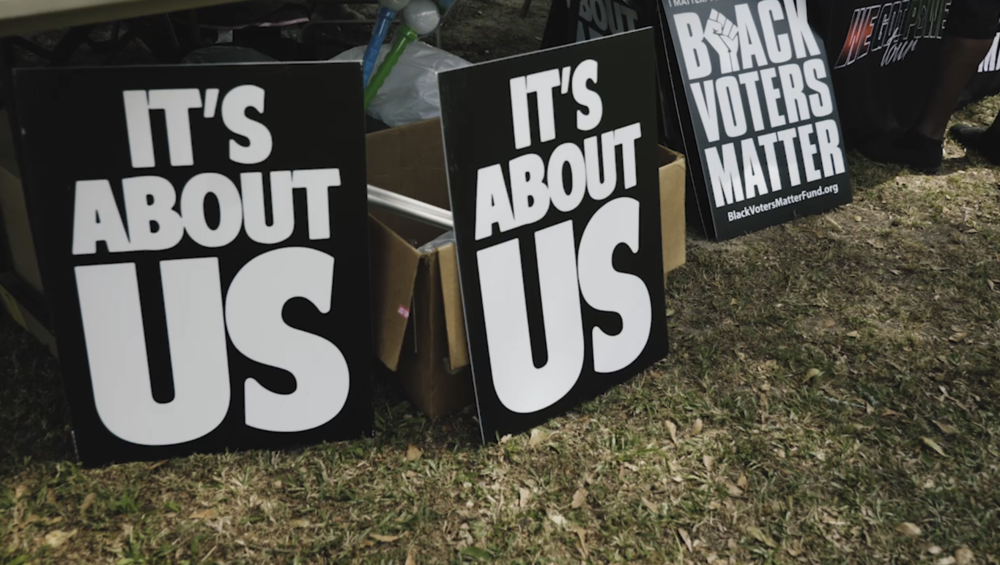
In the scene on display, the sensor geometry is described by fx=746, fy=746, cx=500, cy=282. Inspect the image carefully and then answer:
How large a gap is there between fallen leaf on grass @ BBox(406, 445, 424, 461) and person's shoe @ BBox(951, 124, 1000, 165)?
293cm

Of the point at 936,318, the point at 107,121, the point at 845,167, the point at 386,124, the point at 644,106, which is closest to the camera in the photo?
the point at 107,121

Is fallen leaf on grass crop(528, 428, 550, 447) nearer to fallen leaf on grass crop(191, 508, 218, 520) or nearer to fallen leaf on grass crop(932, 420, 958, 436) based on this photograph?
fallen leaf on grass crop(191, 508, 218, 520)

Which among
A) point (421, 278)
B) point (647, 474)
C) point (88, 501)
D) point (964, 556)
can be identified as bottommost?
point (964, 556)

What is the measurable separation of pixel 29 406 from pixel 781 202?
229cm

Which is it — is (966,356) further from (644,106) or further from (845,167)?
(644,106)

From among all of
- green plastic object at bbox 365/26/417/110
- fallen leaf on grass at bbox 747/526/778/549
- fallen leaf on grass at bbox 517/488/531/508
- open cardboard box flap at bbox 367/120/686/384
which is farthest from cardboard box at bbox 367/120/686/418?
fallen leaf on grass at bbox 747/526/778/549

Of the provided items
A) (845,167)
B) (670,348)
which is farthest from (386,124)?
(845,167)

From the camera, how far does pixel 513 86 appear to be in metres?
→ 1.48

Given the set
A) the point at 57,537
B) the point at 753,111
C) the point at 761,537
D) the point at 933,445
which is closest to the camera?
the point at 57,537

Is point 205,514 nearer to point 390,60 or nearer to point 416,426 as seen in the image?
point 416,426

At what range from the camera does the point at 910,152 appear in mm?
3076

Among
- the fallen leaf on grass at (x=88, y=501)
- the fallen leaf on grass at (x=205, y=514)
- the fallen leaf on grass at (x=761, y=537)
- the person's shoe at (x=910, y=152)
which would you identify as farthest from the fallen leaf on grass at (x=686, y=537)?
the person's shoe at (x=910, y=152)

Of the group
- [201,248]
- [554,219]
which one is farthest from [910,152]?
[201,248]

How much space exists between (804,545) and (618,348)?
57 centimetres
